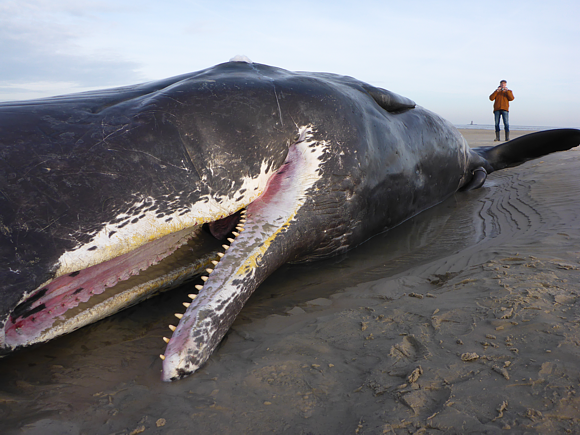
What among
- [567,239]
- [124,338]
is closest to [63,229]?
[124,338]

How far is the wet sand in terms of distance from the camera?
1.68 meters

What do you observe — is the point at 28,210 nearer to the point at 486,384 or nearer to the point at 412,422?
the point at 412,422

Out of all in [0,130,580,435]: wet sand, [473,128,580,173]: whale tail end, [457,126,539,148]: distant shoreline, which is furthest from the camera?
[457,126,539,148]: distant shoreline

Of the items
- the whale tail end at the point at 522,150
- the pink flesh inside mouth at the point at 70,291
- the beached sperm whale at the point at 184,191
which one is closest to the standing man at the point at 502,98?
the whale tail end at the point at 522,150

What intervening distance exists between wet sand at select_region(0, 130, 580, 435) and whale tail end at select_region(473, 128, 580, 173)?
391 centimetres

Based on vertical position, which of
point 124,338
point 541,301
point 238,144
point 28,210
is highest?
point 238,144

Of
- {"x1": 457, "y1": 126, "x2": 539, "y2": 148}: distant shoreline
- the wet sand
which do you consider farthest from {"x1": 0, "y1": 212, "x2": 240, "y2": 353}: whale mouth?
{"x1": 457, "y1": 126, "x2": 539, "y2": 148}: distant shoreline

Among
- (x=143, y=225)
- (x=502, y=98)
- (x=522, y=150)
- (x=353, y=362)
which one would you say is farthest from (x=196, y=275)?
(x=502, y=98)

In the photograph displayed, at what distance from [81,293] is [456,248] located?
10.4ft

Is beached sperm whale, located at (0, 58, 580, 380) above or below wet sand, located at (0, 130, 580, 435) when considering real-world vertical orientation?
above

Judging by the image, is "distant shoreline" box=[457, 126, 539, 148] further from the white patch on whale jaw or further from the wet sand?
the white patch on whale jaw

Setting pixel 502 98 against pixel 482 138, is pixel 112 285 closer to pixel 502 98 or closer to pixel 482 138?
pixel 502 98

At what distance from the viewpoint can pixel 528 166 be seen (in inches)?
265

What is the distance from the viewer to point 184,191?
2582 mm
